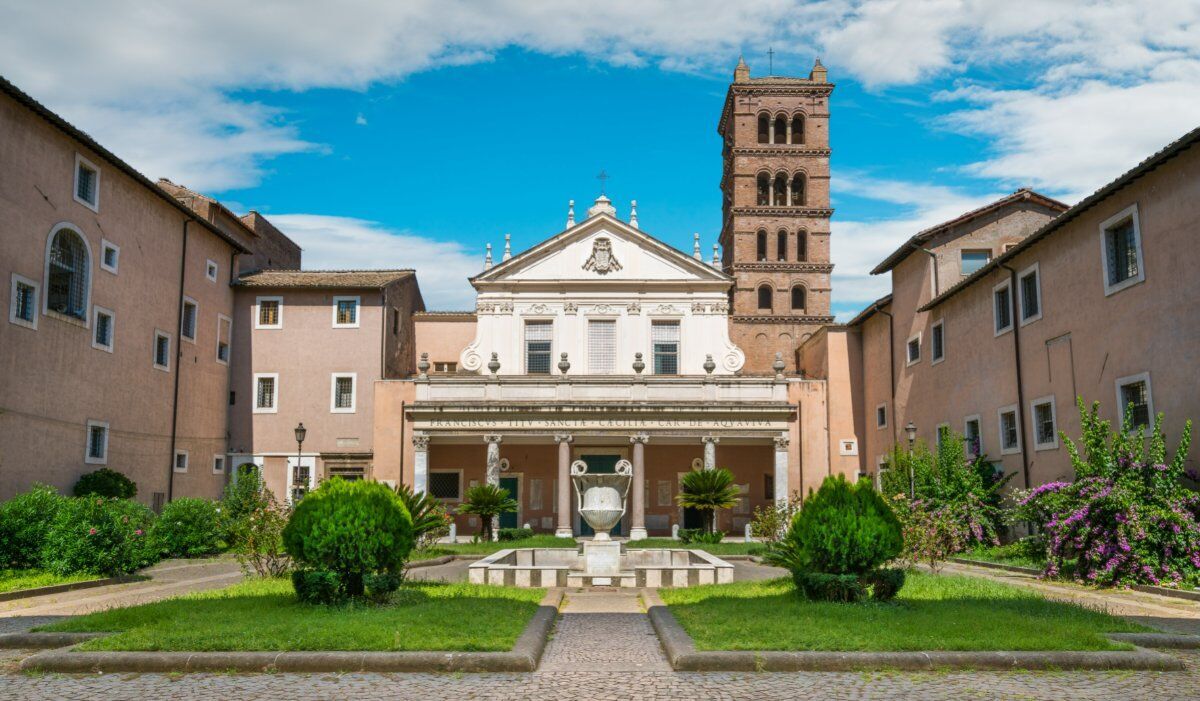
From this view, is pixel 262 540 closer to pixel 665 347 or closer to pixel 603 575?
pixel 603 575

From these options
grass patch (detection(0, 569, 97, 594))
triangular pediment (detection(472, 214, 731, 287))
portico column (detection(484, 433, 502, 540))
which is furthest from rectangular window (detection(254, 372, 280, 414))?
grass patch (detection(0, 569, 97, 594))

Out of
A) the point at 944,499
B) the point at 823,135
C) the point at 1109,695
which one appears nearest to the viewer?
the point at 1109,695

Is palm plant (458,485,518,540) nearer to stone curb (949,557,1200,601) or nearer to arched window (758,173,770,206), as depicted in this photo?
stone curb (949,557,1200,601)

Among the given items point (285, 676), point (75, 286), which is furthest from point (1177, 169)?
point (75, 286)

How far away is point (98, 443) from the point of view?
89.0 feet

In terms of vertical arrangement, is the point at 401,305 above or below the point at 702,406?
above

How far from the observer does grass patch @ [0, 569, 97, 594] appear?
16.9m

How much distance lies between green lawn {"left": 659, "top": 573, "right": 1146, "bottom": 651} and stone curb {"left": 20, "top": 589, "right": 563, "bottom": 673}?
2173 millimetres

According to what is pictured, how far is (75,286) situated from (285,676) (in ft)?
71.0

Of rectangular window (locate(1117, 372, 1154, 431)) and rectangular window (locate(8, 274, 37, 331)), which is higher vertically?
rectangular window (locate(8, 274, 37, 331))

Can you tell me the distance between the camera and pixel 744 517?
37.5m

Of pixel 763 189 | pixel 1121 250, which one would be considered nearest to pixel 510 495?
pixel 1121 250

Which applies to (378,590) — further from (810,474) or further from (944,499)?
(810,474)

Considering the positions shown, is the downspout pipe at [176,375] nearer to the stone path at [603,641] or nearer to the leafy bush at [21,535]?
the leafy bush at [21,535]
